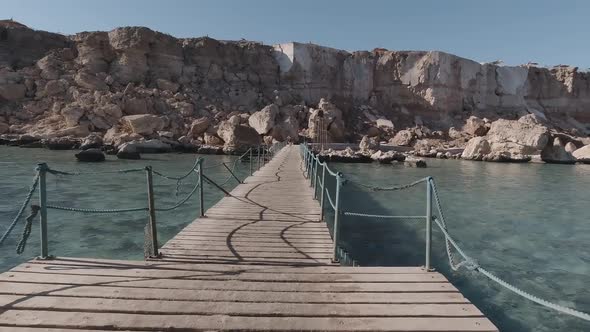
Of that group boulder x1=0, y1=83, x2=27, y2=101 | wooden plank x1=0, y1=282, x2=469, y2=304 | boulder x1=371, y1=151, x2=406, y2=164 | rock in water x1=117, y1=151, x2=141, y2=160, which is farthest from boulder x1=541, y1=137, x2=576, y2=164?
boulder x1=0, y1=83, x2=27, y2=101

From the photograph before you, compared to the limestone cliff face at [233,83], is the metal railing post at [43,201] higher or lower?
lower

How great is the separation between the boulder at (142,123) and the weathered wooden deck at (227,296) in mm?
33962

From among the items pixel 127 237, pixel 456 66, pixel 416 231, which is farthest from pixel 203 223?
pixel 456 66

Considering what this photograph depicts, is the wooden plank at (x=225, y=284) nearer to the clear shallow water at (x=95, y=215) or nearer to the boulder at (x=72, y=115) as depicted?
the clear shallow water at (x=95, y=215)

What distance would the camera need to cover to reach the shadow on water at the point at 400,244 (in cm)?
604

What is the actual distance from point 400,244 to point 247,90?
145ft

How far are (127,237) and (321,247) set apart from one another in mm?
5626

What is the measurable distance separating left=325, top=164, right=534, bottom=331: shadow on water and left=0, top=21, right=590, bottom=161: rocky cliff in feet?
77.9

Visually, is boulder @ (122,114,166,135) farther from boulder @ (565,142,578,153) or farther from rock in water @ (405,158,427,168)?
boulder @ (565,142,578,153)

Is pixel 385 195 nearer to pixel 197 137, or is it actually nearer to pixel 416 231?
pixel 416 231

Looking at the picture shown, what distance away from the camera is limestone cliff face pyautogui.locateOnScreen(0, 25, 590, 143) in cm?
4084

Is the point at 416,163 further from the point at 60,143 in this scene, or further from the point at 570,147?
the point at 60,143

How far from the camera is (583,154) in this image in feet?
123

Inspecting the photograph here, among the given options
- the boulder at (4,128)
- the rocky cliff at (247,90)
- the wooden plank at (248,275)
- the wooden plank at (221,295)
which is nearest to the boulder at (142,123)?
the rocky cliff at (247,90)
